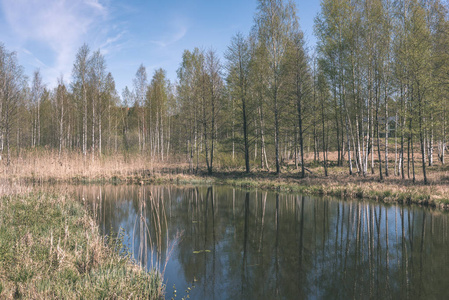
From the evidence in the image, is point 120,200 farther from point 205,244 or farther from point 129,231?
point 205,244

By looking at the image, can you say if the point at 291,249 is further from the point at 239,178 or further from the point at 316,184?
the point at 239,178

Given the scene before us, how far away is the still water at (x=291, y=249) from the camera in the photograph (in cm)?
522

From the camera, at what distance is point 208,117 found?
26344mm

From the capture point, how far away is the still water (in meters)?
5.22

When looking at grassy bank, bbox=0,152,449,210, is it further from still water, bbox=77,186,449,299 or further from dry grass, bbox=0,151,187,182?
still water, bbox=77,186,449,299

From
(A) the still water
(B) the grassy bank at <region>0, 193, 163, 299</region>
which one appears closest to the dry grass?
(A) the still water

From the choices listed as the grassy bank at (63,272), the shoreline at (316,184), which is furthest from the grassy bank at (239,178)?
the grassy bank at (63,272)

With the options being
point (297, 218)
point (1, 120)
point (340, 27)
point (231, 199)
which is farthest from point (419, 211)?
point (1, 120)

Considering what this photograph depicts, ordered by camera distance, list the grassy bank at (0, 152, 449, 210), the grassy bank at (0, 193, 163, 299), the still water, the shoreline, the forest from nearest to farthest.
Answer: the grassy bank at (0, 193, 163, 299) < the still water < the shoreline < the grassy bank at (0, 152, 449, 210) < the forest

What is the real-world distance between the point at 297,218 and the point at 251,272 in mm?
5600

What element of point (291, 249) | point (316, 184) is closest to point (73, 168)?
point (316, 184)

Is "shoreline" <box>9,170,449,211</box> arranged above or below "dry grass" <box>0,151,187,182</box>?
below

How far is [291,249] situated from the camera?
24.3ft

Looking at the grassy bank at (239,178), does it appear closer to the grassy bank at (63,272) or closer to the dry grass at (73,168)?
the dry grass at (73,168)
